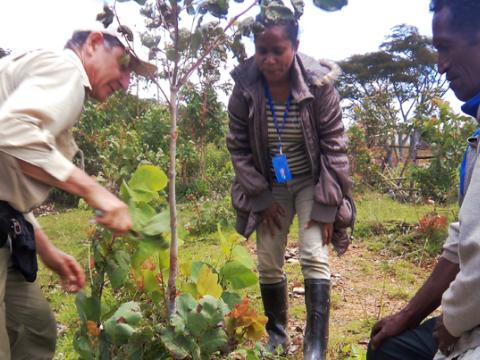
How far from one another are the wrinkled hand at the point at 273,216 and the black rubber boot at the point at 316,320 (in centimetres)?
30

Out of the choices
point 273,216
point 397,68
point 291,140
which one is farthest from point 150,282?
point 397,68

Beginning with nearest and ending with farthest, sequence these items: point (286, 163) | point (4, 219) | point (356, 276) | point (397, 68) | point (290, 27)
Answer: point (4, 219)
point (290, 27)
point (286, 163)
point (356, 276)
point (397, 68)

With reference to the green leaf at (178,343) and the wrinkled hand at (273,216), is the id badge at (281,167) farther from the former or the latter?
the green leaf at (178,343)

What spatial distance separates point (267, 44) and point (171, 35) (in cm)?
56

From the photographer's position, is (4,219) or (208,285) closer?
(4,219)

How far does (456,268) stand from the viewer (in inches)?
67.5

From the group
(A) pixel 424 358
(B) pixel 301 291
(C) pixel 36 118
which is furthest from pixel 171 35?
(B) pixel 301 291

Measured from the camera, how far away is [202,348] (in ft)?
5.98

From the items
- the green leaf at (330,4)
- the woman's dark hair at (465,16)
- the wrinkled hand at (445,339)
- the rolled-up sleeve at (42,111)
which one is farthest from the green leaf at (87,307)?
the woman's dark hair at (465,16)

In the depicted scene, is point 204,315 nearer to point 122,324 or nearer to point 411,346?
point 122,324

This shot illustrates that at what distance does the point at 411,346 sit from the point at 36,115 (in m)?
1.34

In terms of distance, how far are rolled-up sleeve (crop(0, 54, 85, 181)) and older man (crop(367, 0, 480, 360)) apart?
102 cm

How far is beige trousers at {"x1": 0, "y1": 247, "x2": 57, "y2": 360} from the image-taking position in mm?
1850

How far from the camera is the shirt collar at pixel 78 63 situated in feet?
5.06
